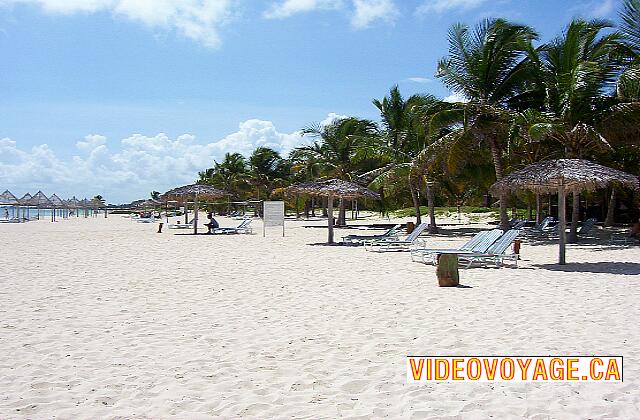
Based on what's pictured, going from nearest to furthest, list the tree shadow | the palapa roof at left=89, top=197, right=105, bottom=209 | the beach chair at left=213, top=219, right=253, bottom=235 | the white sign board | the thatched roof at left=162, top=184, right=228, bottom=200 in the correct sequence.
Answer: the tree shadow
the white sign board
the beach chair at left=213, top=219, right=253, bottom=235
the thatched roof at left=162, top=184, right=228, bottom=200
the palapa roof at left=89, top=197, right=105, bottom=209

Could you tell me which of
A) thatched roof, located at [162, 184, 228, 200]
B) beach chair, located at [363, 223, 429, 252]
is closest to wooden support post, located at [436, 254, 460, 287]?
beach chair, located at [363, 223, 429, 252]

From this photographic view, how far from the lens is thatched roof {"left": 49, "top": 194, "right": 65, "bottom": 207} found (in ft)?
167

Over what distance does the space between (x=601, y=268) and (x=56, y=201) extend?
165ft

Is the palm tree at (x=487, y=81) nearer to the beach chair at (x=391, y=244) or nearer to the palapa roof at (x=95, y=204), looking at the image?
the beach chair at (x=391, y=244)

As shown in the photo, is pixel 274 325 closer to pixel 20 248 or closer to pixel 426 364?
pixel 426 364

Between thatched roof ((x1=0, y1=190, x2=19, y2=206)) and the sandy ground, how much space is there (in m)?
38.2

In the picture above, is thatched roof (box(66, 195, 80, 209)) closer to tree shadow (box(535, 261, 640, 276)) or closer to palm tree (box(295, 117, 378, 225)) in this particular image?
palm tree (box(295, 117, 378, 225))

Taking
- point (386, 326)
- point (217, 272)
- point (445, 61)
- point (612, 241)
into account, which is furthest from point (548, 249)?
point (386, 326)

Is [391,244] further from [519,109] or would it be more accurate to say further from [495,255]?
[519,109]

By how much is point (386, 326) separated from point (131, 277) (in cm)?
570

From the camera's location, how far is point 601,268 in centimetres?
1148

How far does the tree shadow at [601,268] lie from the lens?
10.9m

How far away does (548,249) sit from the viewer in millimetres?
16109

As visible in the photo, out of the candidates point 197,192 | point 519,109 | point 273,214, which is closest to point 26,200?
point 197,192
